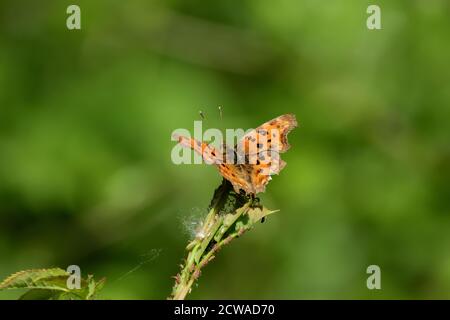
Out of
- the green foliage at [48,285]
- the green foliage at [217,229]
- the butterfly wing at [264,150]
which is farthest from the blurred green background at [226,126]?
the green foliage at [48,285]

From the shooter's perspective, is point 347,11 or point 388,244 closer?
point 347,11

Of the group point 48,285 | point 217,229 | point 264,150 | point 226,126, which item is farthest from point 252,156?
point 226,126

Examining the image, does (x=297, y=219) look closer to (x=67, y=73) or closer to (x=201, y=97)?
(x=201, y=97)

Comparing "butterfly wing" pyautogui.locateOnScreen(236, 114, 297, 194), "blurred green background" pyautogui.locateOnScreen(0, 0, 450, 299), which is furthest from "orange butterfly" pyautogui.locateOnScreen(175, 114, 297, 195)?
"blurred green background" pyautogui.locateOnScreen(0, 0, 450, 299)

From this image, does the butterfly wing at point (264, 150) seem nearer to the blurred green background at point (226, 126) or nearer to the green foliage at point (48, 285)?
the green foliage at point (48, 285)

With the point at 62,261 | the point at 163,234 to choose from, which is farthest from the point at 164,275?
the point at 62,261
